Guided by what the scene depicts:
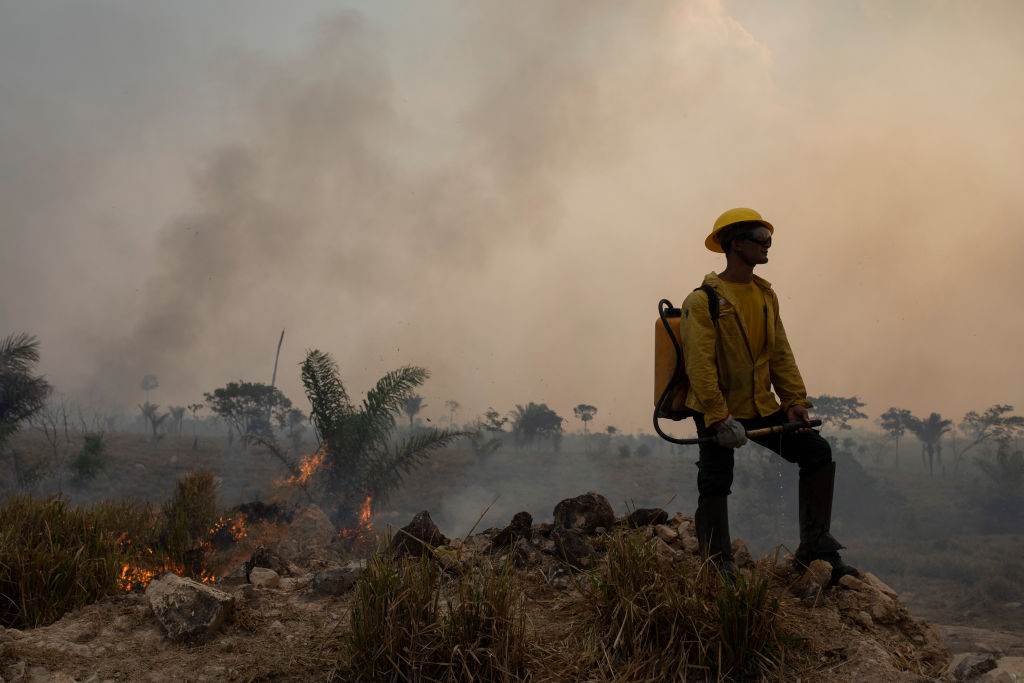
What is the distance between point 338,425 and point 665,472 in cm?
3049

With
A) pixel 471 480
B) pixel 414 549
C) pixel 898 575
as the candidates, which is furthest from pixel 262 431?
pixel 414 549

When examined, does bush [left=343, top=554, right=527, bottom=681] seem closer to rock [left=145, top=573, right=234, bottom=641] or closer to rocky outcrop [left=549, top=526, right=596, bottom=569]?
rock [left=145, top=573, right=234, bottom=641]

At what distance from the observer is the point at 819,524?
330cm

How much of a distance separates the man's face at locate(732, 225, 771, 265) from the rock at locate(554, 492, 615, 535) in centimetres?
224

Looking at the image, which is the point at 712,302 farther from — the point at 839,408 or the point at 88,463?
the point at 839,408

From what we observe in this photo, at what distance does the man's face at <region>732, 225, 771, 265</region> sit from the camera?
3.38 m

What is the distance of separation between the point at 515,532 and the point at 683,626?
2204 millimetres

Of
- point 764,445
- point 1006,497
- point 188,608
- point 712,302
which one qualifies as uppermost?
point 712,302

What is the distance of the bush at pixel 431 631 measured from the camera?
240cm

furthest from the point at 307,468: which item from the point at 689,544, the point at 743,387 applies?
the point at 743,387

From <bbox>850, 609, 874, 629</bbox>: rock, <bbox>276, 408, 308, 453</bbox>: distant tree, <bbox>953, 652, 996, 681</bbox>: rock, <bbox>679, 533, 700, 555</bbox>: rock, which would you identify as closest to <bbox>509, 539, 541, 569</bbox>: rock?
<bbox>679, 533, 700, 555</bbox>: rock

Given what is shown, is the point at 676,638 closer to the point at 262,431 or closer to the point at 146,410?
the point at 262,431

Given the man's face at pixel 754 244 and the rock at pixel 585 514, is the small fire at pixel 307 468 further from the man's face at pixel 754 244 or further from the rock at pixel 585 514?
the man's face at pixel 754 244

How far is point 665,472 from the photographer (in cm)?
4050
